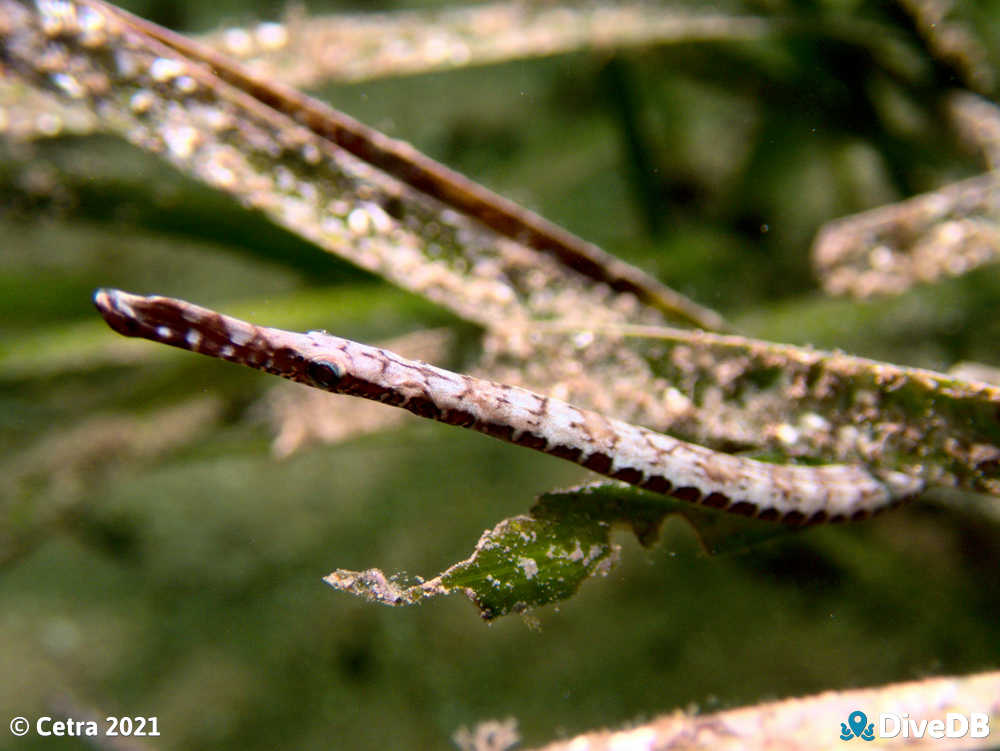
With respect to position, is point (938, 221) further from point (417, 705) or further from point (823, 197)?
point (417, 705)

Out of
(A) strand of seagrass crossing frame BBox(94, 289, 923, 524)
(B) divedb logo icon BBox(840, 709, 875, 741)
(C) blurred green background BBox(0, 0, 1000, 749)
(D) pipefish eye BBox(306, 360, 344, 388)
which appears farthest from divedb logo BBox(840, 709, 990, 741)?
(D) pipefish eye BBox(306, 360, 344, 388)

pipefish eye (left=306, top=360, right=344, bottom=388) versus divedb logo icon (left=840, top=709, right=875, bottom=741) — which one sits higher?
pipefish eye (left=306, top=360, right=344, bottom=388)

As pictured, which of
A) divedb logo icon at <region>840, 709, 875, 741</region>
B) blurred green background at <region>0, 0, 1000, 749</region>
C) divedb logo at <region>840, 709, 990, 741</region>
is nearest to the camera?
divedb logo at <region>840, 709, 990, 741</region>

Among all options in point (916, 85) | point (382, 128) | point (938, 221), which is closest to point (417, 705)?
point (382, 128)

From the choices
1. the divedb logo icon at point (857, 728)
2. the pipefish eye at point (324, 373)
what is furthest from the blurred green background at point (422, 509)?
the pipefish eye at point (324, 373)

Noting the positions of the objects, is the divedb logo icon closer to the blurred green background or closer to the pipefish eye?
the blurred green background

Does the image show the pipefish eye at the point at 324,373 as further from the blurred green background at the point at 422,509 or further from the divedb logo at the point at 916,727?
the divedb logo at the point at 916,727

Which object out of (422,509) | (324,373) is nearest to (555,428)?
(324,373)
